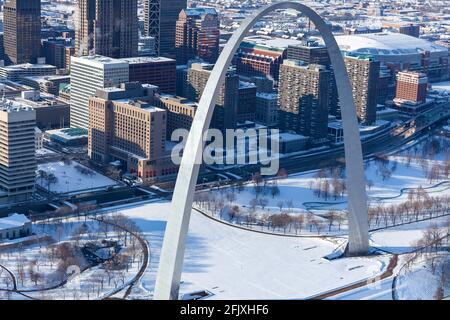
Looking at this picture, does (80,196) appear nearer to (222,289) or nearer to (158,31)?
(222,289)

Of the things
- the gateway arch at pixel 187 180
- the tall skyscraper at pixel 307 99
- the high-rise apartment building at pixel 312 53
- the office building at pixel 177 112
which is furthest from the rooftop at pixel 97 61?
the gateway arch at pixel 187 180

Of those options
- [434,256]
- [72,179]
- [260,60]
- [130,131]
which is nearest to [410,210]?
[434,256]

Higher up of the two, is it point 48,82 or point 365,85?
point 365,85

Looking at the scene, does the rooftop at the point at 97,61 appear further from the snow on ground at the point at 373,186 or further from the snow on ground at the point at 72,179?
the snow on ground at the point at 373,186

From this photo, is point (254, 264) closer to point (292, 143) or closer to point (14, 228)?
point (14, 228)

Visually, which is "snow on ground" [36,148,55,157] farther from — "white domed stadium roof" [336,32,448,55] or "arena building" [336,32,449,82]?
"white domed stadium roof" [336,32,448,55]

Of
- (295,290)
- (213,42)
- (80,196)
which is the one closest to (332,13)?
(213,42)

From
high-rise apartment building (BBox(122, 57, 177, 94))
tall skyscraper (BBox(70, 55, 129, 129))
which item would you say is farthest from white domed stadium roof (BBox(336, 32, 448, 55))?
tall skyscraper (BBox(70, 55, 129, 129))
